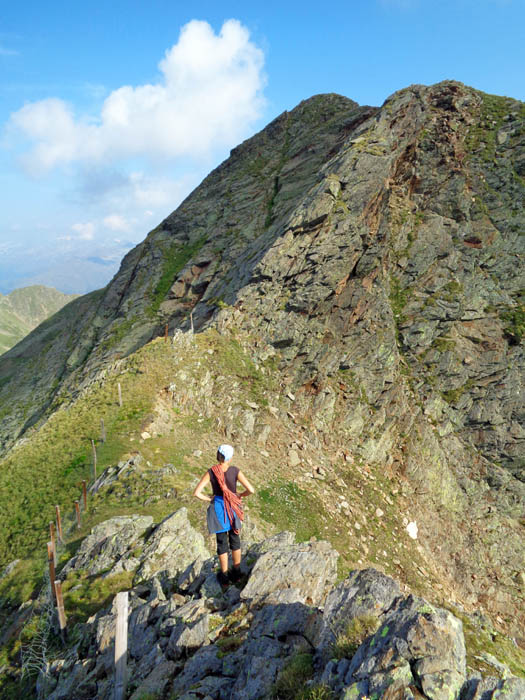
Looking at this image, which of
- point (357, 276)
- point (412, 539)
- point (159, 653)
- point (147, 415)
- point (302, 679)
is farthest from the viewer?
point (357, 276)

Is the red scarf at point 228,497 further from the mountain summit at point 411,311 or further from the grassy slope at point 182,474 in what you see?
the mountain summit at point 411,311

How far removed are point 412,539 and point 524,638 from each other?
7.80 m

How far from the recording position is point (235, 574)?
884cm

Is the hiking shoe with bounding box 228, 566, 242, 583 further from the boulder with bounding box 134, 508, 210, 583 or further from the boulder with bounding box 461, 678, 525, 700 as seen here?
the boulder with bounding box 461, 678, 525, 700

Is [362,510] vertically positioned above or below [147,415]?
below

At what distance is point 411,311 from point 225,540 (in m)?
29.2

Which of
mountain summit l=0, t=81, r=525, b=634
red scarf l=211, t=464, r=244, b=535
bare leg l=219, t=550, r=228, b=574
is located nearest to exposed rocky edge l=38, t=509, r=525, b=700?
bare leg l=219, t=550, r=228, b=574

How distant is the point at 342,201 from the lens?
103ft

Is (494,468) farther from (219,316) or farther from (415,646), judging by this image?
(415,646)

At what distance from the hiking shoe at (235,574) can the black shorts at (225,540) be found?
1.75 ft

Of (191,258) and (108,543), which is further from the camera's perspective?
(191,258)

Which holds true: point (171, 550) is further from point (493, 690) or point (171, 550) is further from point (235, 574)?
point (493, 690)

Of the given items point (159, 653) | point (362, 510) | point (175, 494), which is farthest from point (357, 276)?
point (159, 653)

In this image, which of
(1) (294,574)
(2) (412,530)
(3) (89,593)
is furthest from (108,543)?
(2) (412,530)
